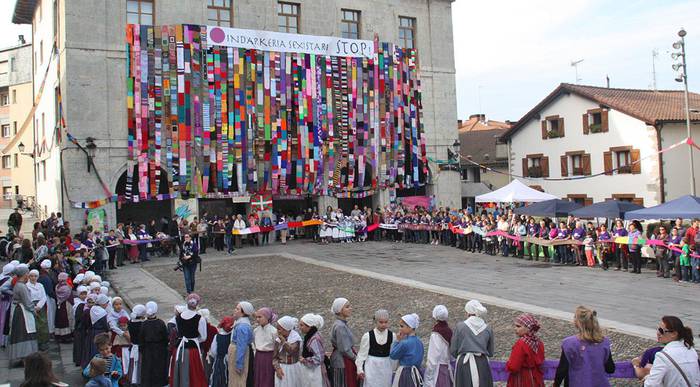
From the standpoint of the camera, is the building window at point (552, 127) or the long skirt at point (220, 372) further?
the building window at point (552, 127)

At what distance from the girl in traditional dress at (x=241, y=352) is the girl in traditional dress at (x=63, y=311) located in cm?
557

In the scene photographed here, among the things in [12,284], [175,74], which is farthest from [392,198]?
[12,284]

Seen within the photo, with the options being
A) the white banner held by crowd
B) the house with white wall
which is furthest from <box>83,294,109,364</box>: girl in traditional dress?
the house with white wall

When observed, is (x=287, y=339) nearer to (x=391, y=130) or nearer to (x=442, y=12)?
(x=391, y=130)

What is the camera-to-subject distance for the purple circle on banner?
29.6 meters

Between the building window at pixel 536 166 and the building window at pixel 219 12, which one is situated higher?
the building window at pixel 219 12

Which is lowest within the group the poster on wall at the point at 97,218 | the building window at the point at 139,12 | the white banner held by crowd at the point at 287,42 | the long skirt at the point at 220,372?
the long skirt at the point at 220,372

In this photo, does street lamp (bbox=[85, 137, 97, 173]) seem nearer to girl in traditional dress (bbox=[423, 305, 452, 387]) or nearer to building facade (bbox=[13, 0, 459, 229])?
building facade (bbox=[13, 0, 459, 229])

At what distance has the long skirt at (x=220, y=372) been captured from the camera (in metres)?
8.00

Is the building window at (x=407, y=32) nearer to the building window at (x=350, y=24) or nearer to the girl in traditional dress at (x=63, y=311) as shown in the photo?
the building window at (x=350, y=24)

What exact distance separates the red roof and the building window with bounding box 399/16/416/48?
30.8ft

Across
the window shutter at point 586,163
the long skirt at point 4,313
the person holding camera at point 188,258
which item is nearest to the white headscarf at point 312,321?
the long skirt at point 4,313

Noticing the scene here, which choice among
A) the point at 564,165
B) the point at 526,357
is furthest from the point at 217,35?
the point at 526,357

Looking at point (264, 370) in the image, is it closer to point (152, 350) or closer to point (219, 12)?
Result: point (152, 350)
